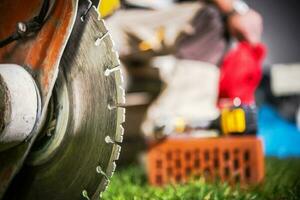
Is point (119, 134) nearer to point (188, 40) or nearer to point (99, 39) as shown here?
point (99, 39)

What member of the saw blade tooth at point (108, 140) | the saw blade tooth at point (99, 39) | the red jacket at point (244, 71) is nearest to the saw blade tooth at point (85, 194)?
the saw blade tooth at point (108, 140)

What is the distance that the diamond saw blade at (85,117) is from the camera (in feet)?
2.64

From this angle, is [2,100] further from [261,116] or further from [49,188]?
[261,116]

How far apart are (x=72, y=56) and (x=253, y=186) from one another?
0.75m

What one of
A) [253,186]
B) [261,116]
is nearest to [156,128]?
[253,186]

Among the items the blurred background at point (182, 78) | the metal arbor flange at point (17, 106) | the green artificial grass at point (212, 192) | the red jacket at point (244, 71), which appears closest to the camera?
the metal arbor flange at point (17, 106)

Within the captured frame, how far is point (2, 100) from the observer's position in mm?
763

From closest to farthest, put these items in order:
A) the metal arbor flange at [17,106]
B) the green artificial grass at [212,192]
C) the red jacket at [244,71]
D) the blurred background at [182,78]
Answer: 1. the metal arbor flange at [17,106]
2. the green artificial grass at [212,192]
3. the blurred background at [182,78]
4. the red jacket at [244,71]

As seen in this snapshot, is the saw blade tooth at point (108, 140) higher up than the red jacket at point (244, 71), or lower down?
higher up

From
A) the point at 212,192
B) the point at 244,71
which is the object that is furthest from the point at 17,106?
the point at 244,71

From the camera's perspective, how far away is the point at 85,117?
0.82 m

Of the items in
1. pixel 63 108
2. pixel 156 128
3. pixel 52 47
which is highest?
pixel 52 47

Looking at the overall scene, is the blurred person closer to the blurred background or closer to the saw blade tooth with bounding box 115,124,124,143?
the blurred background

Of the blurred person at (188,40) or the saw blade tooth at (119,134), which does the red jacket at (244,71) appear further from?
the saw blade tooth at (119,134)
